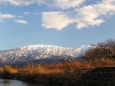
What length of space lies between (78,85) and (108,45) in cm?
7548

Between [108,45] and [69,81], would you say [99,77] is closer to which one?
[69,81]

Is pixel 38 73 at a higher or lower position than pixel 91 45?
lower

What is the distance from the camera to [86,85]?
39.8m

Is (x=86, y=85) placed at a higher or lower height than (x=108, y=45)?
lower

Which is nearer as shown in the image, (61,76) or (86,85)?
(86,85)

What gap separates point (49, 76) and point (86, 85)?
1113 cm

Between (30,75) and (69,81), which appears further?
(30,75)

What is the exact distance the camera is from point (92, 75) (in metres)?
41.4

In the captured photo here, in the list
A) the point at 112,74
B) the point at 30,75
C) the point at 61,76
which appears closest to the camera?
the point at 112,74

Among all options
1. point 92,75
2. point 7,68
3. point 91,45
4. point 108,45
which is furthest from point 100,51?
Answer: point 92,75

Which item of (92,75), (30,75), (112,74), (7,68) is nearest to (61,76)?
(92,75)

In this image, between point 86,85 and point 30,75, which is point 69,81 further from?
point 30,75

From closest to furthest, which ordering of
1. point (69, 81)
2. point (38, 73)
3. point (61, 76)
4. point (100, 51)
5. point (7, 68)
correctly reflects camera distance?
point (69, 81) < point (61, 76) < point (38, 73) < point (7, 68) < point (100, 51)

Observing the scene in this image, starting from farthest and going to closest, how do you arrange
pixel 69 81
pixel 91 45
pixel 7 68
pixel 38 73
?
pixel 91 45
pixel 7 68
pixel 38 73
pixel 69 81
